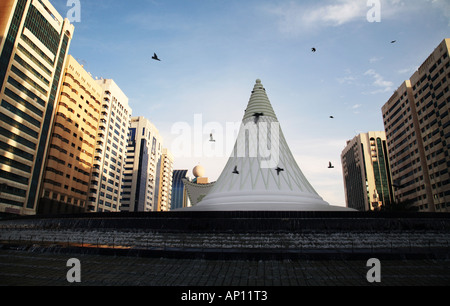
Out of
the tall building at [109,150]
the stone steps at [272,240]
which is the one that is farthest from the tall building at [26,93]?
the stone steps at [272,240]

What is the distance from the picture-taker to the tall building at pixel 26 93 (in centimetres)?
4700

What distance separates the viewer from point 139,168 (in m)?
110

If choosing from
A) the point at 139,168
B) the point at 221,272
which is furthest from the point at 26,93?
the point at 139,168

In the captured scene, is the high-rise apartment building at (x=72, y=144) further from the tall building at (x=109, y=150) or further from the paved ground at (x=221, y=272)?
the paved ground at (x=221, y=272)

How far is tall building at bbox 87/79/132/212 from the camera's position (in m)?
77.9

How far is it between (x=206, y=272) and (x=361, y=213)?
37.8 feet

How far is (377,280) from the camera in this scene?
7895 millimetres

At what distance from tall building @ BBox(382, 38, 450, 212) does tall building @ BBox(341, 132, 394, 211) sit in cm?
2884

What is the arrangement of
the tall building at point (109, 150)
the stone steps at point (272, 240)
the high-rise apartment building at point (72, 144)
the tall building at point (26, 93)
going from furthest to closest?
the tall building at point (109, 150), the high-rise apartment building at point (72, 144), the tall building at point (26, 93), the stone steps at point (272, 240)

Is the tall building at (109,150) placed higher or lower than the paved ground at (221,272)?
higher

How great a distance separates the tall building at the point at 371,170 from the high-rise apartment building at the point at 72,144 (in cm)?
9561

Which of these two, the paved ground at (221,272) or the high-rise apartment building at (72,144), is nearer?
the paved ground at (221,272)
